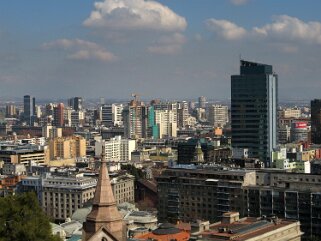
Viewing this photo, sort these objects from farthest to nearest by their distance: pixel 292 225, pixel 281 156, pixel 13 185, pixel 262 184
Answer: pixel 281 156 → pixel 13 185 → pixel 262 184 → pixel 292 225

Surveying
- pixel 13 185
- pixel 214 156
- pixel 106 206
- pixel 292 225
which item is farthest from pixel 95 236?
pixel 214 156

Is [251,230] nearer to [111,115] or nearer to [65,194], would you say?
[65,194]

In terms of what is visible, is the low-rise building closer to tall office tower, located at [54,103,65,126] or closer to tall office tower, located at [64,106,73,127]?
tall office tower, located at [54,103,65,126]

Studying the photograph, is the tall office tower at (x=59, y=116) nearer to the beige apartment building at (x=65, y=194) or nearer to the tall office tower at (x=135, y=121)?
the tall office tower at (x=135, y=121)

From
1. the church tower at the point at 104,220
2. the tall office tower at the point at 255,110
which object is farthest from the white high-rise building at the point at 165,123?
the church tower at the point at 104,220

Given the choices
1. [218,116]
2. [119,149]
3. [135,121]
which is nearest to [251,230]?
[119,149]

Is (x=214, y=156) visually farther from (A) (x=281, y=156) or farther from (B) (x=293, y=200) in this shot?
(B) (x=293, y=200)
